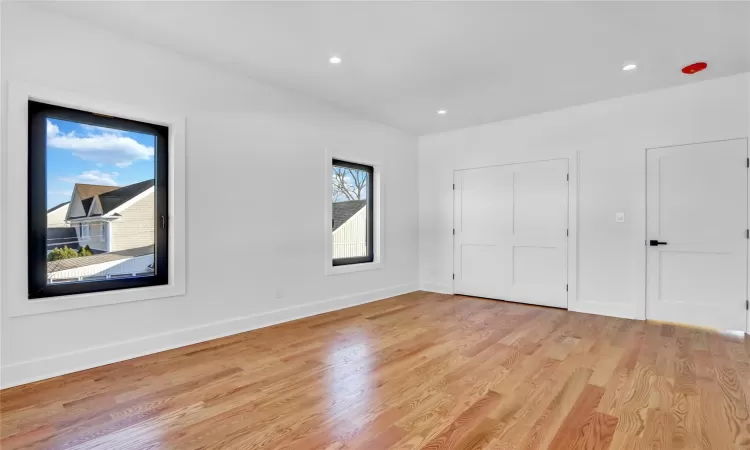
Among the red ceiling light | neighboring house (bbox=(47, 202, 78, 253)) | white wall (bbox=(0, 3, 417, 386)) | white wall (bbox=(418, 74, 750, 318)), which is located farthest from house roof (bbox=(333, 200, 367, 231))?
the red ceiling light

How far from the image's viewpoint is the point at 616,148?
14.5 feet

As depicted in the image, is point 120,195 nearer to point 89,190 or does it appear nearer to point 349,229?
point 89,190

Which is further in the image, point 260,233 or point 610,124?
point 610,124

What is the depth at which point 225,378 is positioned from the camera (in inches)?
102

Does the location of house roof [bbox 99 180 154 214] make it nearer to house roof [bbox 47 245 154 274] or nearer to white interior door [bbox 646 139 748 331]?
house roof [bbox 47 245 154 274]

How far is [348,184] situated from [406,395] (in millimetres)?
3337

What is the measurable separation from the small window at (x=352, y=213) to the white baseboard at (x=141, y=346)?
2.53 feet

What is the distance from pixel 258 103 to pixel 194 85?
66 centimetres

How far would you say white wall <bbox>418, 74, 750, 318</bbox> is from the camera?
388cm

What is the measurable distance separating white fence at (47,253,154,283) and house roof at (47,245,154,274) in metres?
0.02

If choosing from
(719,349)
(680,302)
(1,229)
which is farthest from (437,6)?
(680,302)

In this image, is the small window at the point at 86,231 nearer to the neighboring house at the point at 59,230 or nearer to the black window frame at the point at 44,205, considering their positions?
the neighboring house at the point at 59,230

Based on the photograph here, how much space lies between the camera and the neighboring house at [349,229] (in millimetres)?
4980

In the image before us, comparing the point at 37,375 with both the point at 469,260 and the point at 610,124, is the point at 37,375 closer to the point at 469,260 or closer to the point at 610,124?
the point at 469,260
